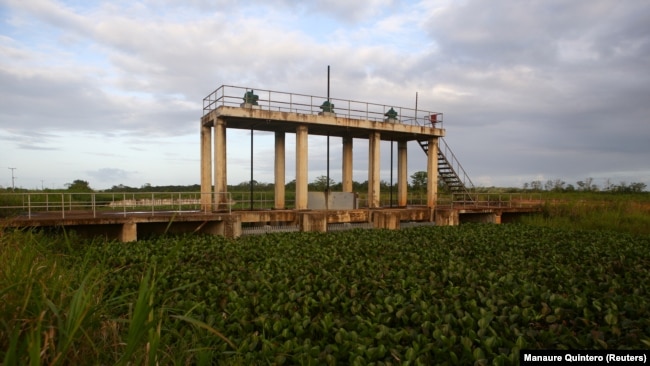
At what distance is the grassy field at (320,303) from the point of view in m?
3.46

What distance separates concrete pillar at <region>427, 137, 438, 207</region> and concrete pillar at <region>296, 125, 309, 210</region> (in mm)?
7966

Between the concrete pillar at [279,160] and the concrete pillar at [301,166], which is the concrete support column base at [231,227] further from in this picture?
the concrete pillar at [279,160]

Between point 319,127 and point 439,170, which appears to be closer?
point 319,127

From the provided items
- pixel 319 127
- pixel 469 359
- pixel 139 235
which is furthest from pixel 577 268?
pixel 139 235

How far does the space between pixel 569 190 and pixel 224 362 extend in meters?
46.7

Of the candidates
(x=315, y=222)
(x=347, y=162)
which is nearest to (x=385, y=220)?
(x=315, y=222)

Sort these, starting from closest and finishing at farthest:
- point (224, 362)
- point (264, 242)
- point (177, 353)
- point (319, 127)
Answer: point (177, 353) → point (224, 362) → point (264, 242) → point (319, 127)

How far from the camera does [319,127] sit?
20391 millimetres

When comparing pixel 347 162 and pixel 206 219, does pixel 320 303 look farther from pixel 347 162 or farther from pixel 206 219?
pixel 347 162

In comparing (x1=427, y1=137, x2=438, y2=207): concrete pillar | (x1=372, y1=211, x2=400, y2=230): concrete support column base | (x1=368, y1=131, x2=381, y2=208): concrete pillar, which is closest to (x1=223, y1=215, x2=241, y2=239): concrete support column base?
(x1=372, y1=211, x2=400, y2=230): concrete support column base

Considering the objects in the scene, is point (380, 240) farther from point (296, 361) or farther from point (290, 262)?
point (296, 361)

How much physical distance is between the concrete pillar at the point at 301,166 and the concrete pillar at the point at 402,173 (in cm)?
774

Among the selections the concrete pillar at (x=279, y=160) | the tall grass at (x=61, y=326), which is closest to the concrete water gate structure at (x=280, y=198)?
the concrete pillar at (x=279, y=160)

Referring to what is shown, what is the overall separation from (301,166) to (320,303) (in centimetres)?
1208
